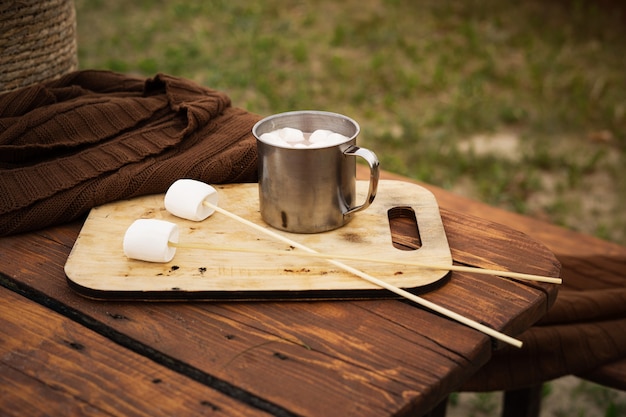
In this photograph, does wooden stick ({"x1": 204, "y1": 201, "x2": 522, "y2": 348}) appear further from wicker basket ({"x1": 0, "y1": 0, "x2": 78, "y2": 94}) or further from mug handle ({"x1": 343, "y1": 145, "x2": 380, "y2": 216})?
wicker basket ({"x1": 0, "y1": 0, "x2": 78, "y2": 94})

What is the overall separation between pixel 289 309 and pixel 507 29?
13.6 ft

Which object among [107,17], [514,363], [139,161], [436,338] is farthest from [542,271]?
[107,17]

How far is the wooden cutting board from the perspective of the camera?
→ 1.15m

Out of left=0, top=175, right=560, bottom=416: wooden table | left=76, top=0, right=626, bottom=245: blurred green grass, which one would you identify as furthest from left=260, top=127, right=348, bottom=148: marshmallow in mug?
left=76, top=0, right=626, bottom=245: blurred green grass

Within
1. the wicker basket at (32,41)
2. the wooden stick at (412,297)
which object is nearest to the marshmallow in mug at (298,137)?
the wooden stick at (412,297)

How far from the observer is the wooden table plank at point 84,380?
938 mm

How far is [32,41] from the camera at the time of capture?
181 cm

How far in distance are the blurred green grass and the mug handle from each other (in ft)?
6.42

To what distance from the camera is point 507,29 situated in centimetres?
482

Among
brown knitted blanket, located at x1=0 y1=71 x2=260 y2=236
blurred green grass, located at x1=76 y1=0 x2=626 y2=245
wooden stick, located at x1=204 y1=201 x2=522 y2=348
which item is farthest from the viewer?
blurred green grass, located at x1=76 y1=0 x2=626 y2=245

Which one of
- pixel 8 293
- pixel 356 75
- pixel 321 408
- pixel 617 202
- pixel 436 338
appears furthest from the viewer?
pixel 356 75

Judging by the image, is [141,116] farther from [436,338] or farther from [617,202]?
[617,202]

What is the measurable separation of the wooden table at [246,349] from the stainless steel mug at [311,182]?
0.62ft

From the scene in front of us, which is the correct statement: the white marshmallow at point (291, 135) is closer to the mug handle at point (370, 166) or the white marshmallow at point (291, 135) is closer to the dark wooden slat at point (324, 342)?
the mug handle at point (370, 166)
